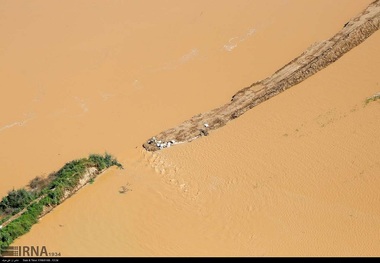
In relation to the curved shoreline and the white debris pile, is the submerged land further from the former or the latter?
the white debris pile

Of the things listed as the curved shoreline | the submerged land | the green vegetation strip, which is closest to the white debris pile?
the curved shoreline

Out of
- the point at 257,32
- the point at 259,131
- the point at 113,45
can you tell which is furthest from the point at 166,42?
the point at 259,131

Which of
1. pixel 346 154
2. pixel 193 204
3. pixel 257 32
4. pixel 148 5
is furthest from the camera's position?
pixel 148 5

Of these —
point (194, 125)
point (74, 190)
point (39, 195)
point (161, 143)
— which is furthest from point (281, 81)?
point (39, 195)

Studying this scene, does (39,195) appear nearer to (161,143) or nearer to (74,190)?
(74,190)

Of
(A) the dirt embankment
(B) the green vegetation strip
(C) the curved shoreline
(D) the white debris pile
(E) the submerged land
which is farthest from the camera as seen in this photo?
(C) the curved shoreline

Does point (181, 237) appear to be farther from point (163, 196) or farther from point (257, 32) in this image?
point (257, 32)

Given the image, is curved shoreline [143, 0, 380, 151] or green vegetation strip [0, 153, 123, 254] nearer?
green vegetation strip [0, 153, 123, 254]
